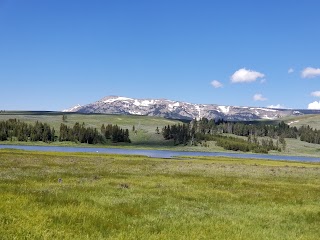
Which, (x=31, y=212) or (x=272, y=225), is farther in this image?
(x=272, y=225)

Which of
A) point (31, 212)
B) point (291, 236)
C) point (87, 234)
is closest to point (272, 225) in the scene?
point (291, 236)

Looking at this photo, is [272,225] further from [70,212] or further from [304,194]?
[304,194]

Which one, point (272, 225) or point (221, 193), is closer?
point (272, 225)

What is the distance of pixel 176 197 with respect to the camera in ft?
80.8

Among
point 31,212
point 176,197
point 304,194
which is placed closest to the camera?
point 31,212

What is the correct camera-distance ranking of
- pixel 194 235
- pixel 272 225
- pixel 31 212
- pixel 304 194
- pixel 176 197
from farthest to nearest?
pixel 304 194
pixel 176 197
pixel 272 225
pixel 31 212
pixel 194 235

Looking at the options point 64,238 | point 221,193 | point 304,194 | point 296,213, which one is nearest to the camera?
point 64,238

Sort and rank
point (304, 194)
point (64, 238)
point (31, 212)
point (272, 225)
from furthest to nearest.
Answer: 1. point (304, 194)
2. point (272, 225)
3. point (31, 212)
4. point (64, 238)

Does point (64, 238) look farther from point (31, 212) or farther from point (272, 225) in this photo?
point (272, 225)

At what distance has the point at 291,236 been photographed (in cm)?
1586

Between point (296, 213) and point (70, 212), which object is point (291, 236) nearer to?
point (296, 213)

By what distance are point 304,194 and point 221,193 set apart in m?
7.13

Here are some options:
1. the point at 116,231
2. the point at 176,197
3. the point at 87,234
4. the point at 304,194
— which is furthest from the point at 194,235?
the point at 304,194

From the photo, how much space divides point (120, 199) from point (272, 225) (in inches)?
328
